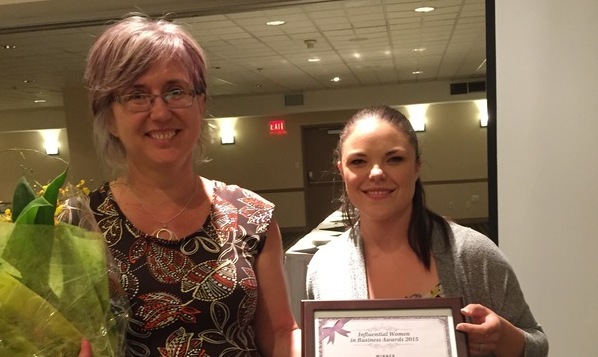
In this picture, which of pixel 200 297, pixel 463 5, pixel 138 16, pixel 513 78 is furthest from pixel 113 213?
pixel 463 5

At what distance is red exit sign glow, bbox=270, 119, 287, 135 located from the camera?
11648 mm

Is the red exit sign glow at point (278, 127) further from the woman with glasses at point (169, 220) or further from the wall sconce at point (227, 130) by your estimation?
the woman with glasses at point (169, 220)

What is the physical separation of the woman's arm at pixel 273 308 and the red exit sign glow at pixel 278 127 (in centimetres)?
1045

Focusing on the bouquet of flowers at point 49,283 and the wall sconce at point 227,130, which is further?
the wall sconce at point 227,130

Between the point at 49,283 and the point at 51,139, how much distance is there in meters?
12.2

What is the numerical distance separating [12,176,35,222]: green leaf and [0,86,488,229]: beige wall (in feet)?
32.3

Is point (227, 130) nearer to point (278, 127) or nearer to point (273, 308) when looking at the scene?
point (278, 127)

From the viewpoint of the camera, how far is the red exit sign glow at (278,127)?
1165 centimetres

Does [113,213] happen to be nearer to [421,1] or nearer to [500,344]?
[500,344]

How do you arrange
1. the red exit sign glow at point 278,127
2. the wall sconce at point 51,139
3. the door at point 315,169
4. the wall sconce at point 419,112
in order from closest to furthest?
the wall sconce at point 419,112
the red exit sign glow at point 278,127
the door at point 315,169
the wall sconce at point 51,139

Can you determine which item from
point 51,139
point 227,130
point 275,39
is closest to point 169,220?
point 275,39

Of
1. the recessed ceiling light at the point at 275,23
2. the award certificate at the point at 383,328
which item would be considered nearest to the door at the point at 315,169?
the recessed ceiling light at the point at 275,23

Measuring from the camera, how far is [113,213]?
1.16 m

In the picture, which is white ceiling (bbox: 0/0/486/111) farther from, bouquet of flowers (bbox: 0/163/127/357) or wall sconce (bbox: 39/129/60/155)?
bouquet of flowers (bbox: 0/163/127/357)
